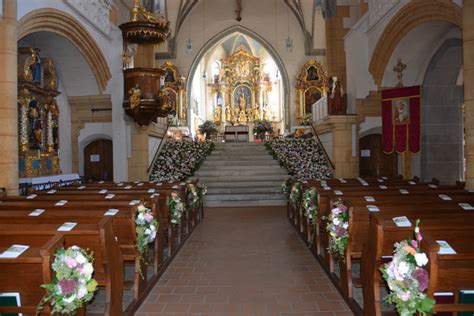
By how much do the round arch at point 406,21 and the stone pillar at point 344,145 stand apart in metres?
1.52

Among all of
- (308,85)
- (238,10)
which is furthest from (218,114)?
(308,85)

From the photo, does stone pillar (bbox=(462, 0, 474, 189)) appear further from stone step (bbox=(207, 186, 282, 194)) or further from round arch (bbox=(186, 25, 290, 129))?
round arch (bbox=(186, 25, 290, 129))

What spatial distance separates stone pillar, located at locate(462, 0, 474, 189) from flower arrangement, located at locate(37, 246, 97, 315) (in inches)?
263

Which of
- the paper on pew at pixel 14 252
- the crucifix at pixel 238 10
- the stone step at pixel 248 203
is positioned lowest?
the stone step at pixel 248 203

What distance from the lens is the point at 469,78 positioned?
694cm

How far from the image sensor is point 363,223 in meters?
4.25

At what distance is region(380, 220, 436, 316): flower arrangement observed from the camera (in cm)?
243

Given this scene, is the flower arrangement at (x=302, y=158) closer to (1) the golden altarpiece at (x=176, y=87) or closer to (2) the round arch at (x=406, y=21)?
(2) the round arch at (x=406, y=21)

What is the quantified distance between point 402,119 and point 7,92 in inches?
349

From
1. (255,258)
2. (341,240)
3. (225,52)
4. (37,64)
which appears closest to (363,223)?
(341,240)

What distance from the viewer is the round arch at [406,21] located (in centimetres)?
835

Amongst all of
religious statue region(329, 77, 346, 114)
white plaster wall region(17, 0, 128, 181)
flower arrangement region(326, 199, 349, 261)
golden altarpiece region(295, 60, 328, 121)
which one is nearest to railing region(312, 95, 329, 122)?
religious statue region(329, 77, 346, 114)

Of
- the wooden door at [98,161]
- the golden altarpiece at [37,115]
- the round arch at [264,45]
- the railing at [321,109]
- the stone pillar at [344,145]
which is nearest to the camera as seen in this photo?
the golden altarpiece at [37,115]

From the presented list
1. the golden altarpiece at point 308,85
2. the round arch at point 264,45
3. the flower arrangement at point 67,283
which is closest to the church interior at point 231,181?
the flower arrangement at point 67,283
